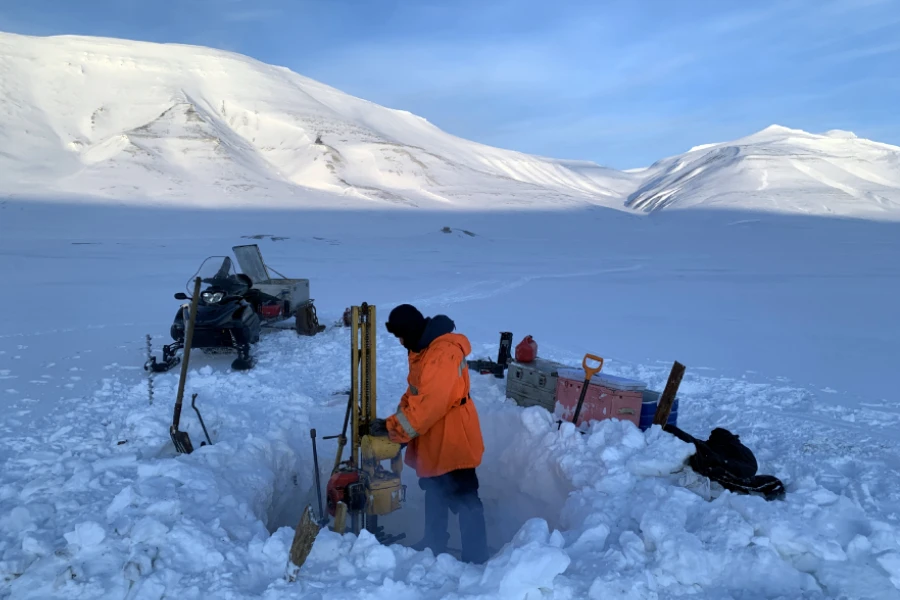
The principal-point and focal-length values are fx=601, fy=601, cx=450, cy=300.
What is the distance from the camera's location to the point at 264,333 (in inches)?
362

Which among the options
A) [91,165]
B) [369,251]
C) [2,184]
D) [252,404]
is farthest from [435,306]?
[91,165]

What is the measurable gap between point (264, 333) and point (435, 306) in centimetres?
415

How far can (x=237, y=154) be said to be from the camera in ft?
193

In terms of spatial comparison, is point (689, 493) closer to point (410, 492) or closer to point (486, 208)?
point (410, 492)

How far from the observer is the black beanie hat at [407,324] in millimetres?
3400

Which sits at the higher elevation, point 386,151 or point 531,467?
point 386,151

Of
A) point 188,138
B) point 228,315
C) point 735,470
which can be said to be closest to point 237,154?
point 188,138

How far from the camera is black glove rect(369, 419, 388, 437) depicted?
3626mm

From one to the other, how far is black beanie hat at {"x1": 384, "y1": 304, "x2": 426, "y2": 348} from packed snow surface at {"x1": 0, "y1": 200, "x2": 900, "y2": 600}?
1095mm

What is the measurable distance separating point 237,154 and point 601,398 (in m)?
60.3

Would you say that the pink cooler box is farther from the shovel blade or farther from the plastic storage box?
the shovel blade

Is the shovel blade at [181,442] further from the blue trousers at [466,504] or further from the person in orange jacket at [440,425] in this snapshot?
the blue trousers at [466,504]

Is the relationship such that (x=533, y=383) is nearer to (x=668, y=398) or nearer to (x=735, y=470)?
(x=668, y=398)

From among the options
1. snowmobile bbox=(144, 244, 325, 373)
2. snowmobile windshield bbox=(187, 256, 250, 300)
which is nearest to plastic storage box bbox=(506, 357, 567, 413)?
snowmobile bbox=(144, 244, 325, 373)
